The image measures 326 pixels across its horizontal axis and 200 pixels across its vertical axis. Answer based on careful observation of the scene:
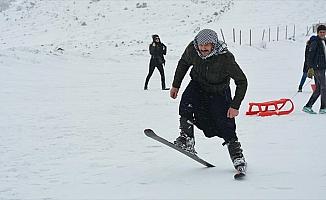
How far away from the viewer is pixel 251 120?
775 cm

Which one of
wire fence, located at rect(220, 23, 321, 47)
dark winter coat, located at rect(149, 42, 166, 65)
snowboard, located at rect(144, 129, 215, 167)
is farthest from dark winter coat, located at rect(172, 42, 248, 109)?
wire fence, located at rect(220, 23, 321, 47)

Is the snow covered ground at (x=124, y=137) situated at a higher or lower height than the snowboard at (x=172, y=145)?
lower

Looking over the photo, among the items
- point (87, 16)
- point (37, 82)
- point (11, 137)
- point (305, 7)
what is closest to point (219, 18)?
point (305, 7)

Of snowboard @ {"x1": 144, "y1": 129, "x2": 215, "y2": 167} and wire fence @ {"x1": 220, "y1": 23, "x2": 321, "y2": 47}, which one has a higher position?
snowboard @ {"x1": 144, "y1": 129, "x2": 215, "y2": 167}

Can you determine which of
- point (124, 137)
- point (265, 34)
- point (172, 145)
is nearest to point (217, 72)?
point (172, 145)

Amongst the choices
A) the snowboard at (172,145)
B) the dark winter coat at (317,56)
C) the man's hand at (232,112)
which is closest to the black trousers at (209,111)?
the man's hand at (232,112)

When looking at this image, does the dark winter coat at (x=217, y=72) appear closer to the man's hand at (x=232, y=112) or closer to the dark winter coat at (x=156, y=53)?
the man's hand at (x=232, y=112)

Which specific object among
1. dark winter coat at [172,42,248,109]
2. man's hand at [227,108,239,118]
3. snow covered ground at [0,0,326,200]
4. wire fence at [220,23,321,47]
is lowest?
wire fence at [220,23,321,47]

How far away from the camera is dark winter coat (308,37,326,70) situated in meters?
7.54

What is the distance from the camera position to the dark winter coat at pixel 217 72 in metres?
4.02

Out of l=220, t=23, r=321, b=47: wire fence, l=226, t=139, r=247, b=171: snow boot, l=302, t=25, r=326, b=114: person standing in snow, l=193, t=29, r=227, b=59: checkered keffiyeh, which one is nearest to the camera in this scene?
l=193, t=29, r=227, b=59: checkered keffiyeh

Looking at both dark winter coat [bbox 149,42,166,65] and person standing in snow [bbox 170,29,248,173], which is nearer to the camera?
person standing in snow [bbox 170,29,248,173]

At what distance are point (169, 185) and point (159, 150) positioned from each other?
150 centimetres

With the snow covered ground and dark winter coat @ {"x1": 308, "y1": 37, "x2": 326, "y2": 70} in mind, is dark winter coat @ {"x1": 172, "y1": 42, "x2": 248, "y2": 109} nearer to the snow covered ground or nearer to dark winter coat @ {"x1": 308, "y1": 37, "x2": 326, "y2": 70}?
the snow covered ground
